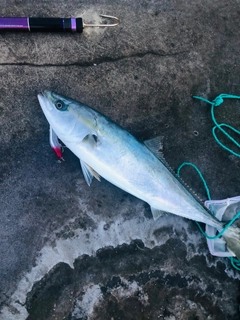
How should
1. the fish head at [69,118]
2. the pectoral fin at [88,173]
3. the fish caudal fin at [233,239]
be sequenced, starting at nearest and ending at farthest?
the fish head at [69,118]
the pectoral fin at [88,173]
the fish caudal fin at [233,239]

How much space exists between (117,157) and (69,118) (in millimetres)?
413

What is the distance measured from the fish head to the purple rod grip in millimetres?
687

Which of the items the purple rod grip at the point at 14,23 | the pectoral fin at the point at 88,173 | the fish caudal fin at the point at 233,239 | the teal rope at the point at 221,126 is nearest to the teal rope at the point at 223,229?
the fish caudal fin at the point at 233,239

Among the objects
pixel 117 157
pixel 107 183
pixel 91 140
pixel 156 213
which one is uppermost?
pixel 91 140

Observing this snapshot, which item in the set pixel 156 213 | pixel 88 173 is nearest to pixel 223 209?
pixel 156 213

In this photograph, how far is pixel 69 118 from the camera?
98.7 inches

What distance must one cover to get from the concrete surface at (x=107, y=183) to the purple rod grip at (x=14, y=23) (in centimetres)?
9

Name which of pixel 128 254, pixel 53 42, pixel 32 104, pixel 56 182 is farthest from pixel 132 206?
pixel 53 42

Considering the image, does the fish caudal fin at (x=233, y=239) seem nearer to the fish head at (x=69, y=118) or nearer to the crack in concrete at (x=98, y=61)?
the fish head at (x=69, y=118)

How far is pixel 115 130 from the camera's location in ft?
8.35

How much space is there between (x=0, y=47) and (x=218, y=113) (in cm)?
179

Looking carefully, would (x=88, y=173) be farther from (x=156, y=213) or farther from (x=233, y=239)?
(x=233, y=239)

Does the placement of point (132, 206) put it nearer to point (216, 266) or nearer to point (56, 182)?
point (56, 182)

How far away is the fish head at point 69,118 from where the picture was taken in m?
2.51
